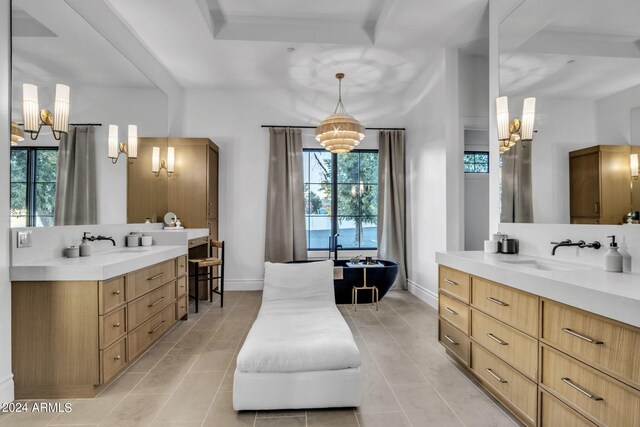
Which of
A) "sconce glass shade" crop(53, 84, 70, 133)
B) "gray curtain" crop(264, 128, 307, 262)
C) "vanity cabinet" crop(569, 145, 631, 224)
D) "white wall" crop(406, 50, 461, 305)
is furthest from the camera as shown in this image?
"gray curtain" crop(264, 128, 307, 262)

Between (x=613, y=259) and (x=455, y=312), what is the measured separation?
1.08 m

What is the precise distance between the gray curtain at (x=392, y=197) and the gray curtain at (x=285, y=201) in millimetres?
1281

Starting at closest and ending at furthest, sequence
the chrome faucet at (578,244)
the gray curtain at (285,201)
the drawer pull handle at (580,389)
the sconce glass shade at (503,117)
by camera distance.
Answer: the drawer pull handle at (580,389) < the chrome faucet at (578,244) < the sconce glass shade at (503,117) < the gray curtain at (285,201)

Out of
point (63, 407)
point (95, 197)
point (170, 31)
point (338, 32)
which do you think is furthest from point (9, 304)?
point (338, 32)

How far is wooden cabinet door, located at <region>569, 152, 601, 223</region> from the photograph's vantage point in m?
2.15

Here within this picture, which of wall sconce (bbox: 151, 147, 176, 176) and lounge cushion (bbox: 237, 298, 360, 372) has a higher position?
wall sconce (bbox: 151, 147, 176, 176)

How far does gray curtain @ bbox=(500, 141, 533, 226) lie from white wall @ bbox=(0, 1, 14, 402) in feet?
12.1

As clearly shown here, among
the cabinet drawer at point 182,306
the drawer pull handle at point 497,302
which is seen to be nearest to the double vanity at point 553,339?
the drawer pull handle at point 497,302

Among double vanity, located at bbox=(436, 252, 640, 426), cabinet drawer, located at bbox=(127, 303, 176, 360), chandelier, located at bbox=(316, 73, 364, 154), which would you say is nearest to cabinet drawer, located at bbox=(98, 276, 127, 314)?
cabinet drawer, located at bbox=(127, 303, 176, 360)

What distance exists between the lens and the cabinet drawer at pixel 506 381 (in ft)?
5.90

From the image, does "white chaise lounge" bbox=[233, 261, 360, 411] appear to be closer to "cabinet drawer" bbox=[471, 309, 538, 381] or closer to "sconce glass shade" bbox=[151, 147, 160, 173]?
"cabinet drawer" bbox=[471, 309, 538, 381]

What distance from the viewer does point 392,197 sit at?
559cm

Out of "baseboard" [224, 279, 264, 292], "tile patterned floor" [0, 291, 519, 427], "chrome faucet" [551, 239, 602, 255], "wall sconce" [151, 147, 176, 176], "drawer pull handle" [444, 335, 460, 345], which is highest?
"wall sconce" [151, 147, 176, 176]

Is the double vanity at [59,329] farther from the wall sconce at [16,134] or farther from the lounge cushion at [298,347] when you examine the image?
the lounge cushion at [298,347]
